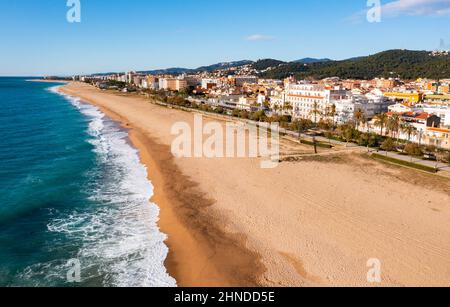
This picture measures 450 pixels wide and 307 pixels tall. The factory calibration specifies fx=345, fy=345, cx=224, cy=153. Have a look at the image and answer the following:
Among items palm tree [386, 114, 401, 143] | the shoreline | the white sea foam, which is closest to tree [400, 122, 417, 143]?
palm tree [386, 114, 401, 143]

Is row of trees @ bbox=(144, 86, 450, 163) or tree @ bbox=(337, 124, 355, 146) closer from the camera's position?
row of trees @ bbox=(144, 86, 450, 163)

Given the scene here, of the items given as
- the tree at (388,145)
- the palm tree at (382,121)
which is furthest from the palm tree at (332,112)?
the tree at (388,145)

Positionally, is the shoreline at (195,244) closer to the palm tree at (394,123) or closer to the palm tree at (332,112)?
the palm tree at (394,123)

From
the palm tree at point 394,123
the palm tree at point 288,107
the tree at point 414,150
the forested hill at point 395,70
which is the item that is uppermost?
the forested hill at point 395,70

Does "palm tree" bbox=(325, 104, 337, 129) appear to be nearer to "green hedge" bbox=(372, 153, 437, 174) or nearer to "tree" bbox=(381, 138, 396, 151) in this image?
"tree" bbox=(381, 138, 396, 151)

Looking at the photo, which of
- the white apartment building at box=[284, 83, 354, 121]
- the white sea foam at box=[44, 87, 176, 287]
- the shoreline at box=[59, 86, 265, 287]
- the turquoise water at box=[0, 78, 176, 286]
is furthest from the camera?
the white apartment building at box=[284, 83, 354, 121]

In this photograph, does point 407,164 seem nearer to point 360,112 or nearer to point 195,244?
point 360,112
